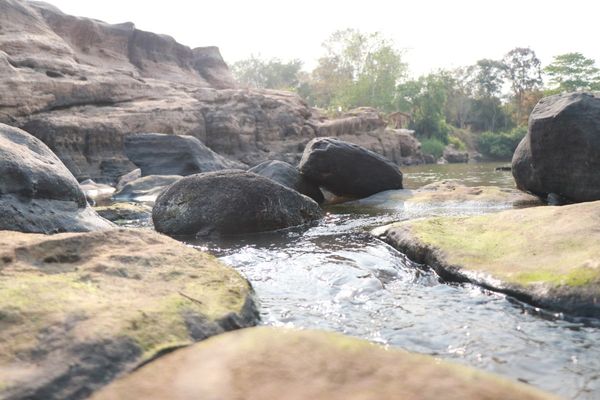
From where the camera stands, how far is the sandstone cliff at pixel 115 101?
2231 centimetres

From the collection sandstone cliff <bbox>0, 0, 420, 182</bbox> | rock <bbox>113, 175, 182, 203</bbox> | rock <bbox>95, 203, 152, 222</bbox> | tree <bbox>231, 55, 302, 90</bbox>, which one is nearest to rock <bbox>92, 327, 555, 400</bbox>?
rock <bbox>95, 203, 152, 222</bbox>

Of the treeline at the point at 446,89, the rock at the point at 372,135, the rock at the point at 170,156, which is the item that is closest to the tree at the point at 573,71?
the treeline at the point at 446,89

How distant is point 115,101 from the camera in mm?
26641

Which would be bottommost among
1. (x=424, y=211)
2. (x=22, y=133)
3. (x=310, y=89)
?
(x=424, y=211)

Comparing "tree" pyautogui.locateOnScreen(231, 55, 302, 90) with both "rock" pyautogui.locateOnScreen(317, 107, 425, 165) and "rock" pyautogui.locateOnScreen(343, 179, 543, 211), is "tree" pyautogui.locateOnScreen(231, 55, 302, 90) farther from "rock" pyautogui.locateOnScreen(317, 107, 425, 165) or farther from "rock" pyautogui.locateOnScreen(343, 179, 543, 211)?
"rock" pyautogui.locateOnScreen(343, 179, 543, 211)

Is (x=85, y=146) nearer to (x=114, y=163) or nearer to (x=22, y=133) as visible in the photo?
(x=114, y=163)

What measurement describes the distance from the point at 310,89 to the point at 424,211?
2604 inches

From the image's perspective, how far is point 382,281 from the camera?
5.00 meters

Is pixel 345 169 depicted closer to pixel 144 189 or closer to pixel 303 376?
pixel 144 189

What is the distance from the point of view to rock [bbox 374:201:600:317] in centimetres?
399

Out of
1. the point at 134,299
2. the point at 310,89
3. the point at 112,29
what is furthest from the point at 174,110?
the point at 310,89

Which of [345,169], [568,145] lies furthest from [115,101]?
[568,145]

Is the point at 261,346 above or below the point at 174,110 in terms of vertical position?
below

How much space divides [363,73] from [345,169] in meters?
50.2
